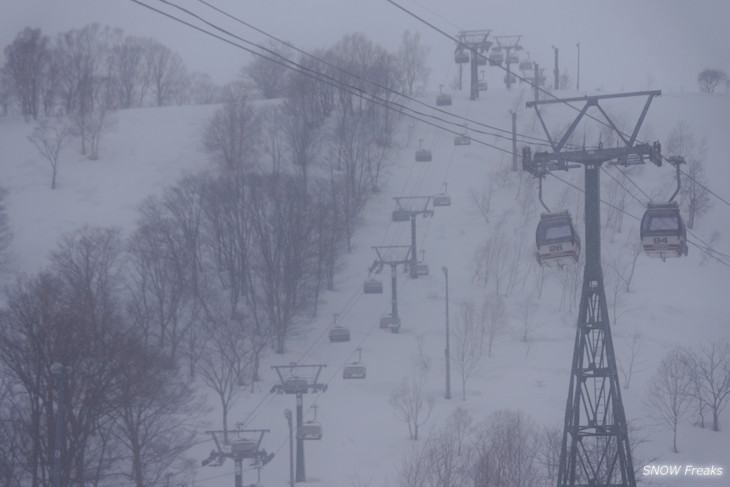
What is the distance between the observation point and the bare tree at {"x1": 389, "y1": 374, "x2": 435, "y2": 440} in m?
26.8

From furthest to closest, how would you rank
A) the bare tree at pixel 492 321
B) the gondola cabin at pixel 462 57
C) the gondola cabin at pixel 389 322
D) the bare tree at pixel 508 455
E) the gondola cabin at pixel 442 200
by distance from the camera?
the gondola cabin at pixel 462 57 < the gondola cabin at pixel 442 200 < the gondola cabin at pixel 389 322 < the bare tree at pixel 492 321 < the bare tree at pixel 508 455

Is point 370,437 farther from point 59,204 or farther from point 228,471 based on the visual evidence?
point 59,204

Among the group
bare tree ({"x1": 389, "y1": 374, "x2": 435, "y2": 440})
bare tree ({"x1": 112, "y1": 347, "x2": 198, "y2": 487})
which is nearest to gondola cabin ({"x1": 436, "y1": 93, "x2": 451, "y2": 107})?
bare tree ({"x1": 389, "y1": 374, "x2": 435, "y2": 440})

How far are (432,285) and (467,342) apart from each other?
22.6 feet

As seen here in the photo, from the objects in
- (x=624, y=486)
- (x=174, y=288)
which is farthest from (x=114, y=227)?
(x=624, y=486)

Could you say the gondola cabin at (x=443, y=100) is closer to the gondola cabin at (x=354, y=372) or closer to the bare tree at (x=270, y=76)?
Answer: the bare tree at (x=270, y=76)

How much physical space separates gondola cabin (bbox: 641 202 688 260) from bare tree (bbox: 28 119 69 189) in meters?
43.0

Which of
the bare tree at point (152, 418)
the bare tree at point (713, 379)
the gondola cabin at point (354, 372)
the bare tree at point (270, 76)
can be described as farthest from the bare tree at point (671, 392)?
the bare tree at point (270, 76)

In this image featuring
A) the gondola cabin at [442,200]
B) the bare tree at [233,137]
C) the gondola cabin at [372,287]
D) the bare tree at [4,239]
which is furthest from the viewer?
the bare tree at [233,137]

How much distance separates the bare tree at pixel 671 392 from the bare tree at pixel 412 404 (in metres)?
6.67

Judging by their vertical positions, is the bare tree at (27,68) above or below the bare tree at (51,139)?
above

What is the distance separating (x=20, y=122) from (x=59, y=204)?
59.6 ft

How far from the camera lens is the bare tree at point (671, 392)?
2608 centimetres

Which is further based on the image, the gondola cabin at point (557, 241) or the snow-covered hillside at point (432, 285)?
the snow-covered hillside at point (432, 285)
